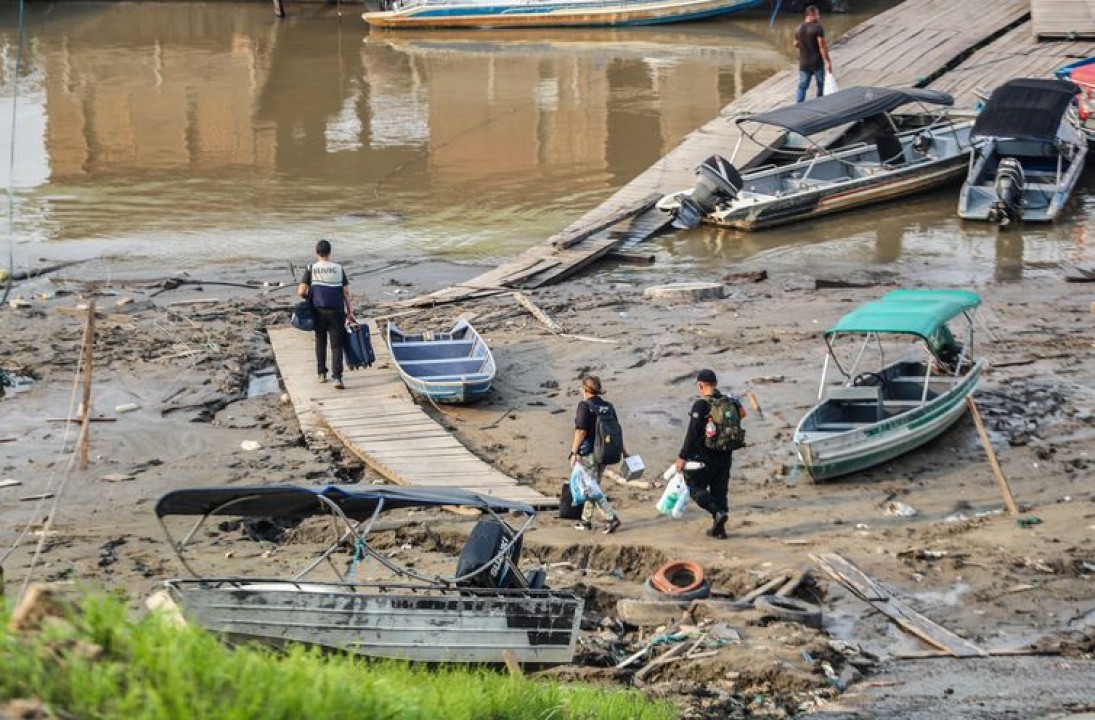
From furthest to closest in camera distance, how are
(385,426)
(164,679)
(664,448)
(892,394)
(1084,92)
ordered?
(1084,92)
(892,394)
(385,426)
(664,448)
(164,679)

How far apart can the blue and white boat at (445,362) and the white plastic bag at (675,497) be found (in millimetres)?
3991

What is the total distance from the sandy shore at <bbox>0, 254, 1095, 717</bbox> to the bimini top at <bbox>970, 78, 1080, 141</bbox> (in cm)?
357

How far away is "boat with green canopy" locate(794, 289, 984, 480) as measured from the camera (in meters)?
13.2

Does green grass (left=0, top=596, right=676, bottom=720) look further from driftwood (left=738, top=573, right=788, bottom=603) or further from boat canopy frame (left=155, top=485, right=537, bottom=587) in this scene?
driftwood (left=738, top=573, right=788, bottom=603)

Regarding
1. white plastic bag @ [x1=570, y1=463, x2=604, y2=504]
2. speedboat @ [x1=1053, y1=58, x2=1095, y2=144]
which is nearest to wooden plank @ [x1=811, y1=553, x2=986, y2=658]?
white plastic bag @ [x1=570, y1=463, x2=604, y2=504]

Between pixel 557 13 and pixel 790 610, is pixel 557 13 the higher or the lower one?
the higher one

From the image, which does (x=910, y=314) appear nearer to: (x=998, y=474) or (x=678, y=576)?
(x=998, y=474)

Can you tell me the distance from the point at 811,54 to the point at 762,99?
2.65m

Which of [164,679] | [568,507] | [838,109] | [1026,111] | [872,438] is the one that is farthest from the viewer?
[1026,111]

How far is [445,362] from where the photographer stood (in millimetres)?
16266

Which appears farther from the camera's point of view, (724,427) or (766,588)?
(724,427)

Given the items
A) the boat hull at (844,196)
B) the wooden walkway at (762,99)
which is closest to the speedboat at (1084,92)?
the boat hull at (844,196)

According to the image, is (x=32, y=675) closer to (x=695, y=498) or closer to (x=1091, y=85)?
(x=695, y=498)

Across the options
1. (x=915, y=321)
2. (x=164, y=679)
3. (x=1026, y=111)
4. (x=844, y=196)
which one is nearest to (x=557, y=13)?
(x=844, y=196)
